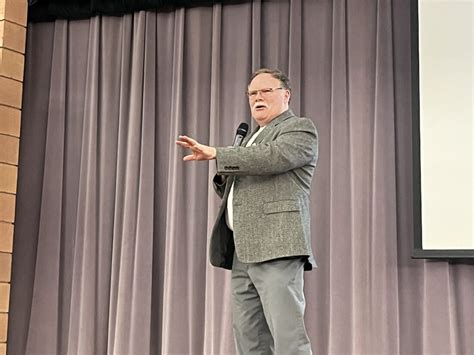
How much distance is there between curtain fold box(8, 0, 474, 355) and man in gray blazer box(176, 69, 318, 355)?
3.39 ft

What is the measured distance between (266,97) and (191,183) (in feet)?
4.20

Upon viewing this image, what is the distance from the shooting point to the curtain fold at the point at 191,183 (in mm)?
3521

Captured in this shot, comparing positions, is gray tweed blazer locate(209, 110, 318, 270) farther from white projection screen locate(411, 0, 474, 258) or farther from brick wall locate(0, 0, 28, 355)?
brick wall locate(0, 0, 28, 355)

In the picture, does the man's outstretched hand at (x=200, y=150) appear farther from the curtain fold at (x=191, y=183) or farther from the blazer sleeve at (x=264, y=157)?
the curtain fold at (x=191, y=183)

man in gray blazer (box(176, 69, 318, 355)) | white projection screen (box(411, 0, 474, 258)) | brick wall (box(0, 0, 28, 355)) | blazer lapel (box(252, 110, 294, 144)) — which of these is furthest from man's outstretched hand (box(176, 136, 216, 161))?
brick wall (box(0, 0, 28, 355))

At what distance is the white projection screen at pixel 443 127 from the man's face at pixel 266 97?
3.24ft

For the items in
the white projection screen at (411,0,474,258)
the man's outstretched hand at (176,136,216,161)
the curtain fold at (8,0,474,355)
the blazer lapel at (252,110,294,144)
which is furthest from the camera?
the curtain fold at (8,0,474,355)

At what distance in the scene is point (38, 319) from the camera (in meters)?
3.97

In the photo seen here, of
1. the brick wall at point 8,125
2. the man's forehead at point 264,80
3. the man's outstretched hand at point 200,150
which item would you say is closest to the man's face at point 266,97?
the man's forehead at point 264,80

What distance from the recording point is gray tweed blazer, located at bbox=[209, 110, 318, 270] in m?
2.44

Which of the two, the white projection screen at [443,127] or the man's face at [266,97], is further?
the white projection screen at [443,127]

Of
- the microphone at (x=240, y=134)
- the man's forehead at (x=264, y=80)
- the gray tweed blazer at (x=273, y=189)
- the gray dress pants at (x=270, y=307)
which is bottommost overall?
the gray dress pants at (x=270, y=307)

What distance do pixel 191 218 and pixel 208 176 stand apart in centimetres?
22

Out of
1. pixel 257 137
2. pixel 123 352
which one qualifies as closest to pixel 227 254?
pixel 257 137
